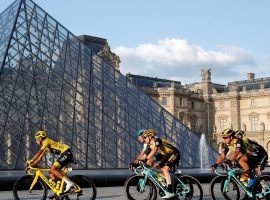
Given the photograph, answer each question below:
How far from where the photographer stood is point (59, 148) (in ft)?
26.0

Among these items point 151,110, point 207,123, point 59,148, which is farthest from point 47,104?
point 207,123

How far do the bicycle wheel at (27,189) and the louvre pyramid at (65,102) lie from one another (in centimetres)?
666

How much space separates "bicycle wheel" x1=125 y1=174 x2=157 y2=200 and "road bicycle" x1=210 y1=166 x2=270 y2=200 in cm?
93

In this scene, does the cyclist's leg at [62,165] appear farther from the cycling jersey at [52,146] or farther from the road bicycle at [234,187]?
the road bicycle at [234,187]

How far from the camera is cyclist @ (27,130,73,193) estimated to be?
7.75 metres

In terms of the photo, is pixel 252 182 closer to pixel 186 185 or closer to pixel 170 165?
pixel 186 185

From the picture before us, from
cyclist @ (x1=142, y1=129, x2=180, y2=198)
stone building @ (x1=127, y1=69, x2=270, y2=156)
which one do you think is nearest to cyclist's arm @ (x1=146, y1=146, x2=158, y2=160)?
cyclist @ (x1=142, y1=129, x2=180, y2=198)

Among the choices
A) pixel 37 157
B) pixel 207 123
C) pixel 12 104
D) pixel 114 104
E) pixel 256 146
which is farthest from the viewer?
pixel 207 123

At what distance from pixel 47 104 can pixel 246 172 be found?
9.86 meters

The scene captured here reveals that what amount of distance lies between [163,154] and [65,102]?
32.2 feet

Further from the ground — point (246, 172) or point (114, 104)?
point (114, 104)

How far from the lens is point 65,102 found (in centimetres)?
1753

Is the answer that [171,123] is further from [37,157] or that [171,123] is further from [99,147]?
Answer: [37,157]

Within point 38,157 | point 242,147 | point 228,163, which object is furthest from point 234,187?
point 38,157
